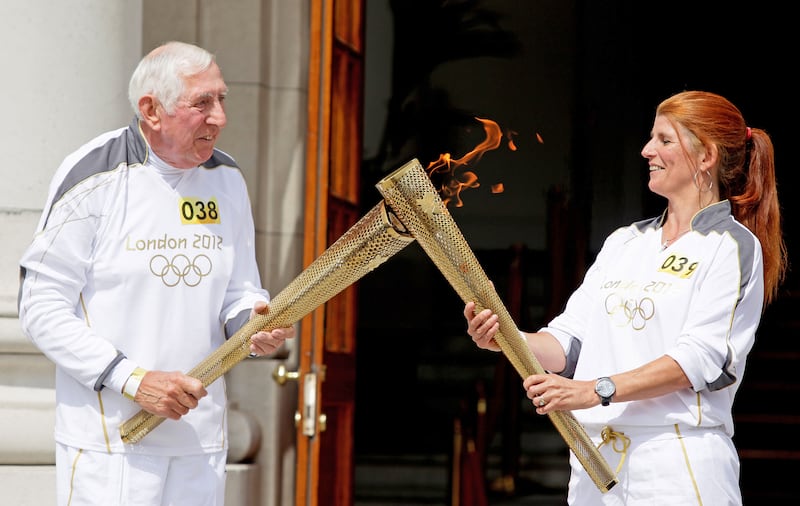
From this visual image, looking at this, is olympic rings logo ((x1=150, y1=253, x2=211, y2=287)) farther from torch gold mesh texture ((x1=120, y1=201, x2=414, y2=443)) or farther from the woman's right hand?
the woman's right hand

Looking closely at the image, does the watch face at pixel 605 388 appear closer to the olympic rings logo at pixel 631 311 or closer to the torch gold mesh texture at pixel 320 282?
the olympic rings logo at pixel 631 311

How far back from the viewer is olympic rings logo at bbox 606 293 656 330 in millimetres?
2771

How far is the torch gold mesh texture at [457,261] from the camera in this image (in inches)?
96.5

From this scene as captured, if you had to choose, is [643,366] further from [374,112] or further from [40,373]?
[374,112]

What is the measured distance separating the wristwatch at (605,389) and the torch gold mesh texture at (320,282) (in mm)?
543

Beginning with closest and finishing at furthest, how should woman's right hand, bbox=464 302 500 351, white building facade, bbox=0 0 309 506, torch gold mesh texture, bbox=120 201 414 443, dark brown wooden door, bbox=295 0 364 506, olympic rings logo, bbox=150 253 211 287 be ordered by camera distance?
torch gold mesh texture, bbox=120 201 414 443, woman's right hand, bbox=464 302 500 351, olympic rings logo, bbox=150 253 211 287, white building facade, bbox=0 0 309 506, dark brown wooden door, bbox=295 0 364 506

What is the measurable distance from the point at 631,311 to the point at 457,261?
50 centimetres

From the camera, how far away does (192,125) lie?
9.44ft

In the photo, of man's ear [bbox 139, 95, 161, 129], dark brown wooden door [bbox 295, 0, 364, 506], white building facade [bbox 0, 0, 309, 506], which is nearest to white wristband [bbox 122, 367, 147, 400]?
man's ear [bbox 139, 95, 161, 129]

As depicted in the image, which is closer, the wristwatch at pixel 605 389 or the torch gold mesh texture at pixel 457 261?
the torch gold mesh texture at pixel 457 261

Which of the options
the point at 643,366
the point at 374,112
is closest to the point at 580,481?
Answer: the point at 643,366

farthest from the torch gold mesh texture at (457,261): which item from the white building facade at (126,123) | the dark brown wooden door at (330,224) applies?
the dark brown wooden door at (330,224)

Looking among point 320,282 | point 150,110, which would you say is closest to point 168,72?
point 150,110

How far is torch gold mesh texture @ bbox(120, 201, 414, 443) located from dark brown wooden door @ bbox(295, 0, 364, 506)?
176 centimetres
